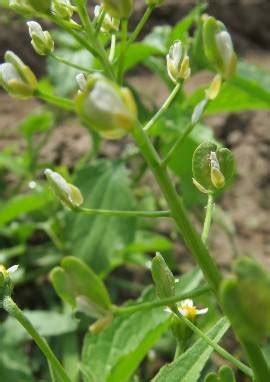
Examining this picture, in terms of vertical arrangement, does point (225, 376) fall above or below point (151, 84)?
above

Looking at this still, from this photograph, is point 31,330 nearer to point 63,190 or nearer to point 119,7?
point 63,190

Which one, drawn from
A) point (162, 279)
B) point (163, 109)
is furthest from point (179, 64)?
point (162, 279)

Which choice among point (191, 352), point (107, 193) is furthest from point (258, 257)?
point (191, 352)

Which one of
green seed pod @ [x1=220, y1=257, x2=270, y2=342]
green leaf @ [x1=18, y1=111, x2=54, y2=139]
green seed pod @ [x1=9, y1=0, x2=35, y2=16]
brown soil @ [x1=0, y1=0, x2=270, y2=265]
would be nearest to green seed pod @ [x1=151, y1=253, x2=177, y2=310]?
green seed pod @ [x1=220, y1=257, x2=270, y2=342]

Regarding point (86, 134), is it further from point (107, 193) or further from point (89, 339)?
point (89, 339)

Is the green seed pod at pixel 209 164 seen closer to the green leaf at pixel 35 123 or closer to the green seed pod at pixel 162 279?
the green seed pod at pixel 162 279

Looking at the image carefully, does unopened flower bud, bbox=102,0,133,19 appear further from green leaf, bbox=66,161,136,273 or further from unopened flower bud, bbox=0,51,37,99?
green leaf, bbox=66,161,136,273

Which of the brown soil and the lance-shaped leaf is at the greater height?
the lance-shaped leaf
